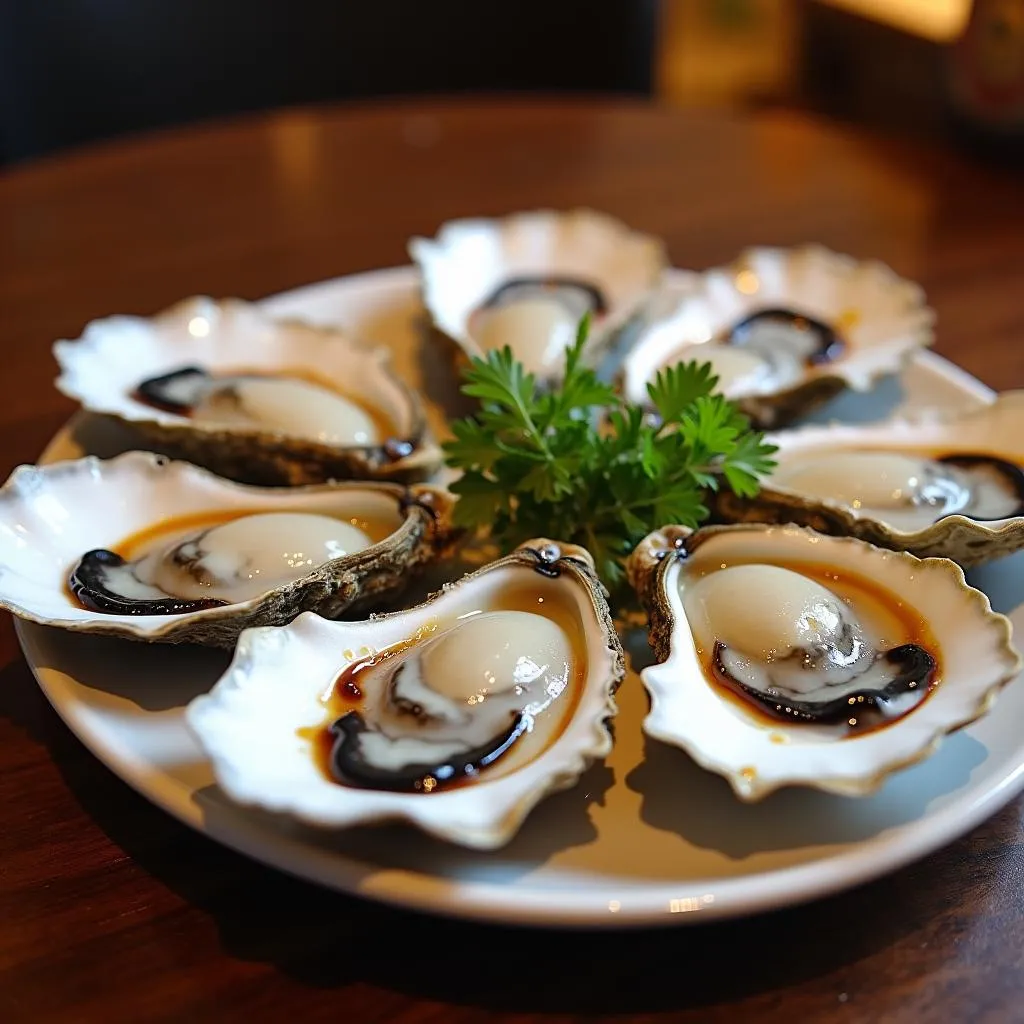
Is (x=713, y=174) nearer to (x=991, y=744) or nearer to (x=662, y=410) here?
(x=662, y=410)

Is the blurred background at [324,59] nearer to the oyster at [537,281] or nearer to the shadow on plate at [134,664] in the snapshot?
the oyster at [537,281]

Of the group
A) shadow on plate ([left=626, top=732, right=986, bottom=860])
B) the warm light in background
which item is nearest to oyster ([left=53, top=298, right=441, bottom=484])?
shadow on plate ([left=626, top=732, right=986, bottom=860])

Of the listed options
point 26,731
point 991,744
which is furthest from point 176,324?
point 991,744

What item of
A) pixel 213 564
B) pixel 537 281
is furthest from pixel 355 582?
pixel 537 281

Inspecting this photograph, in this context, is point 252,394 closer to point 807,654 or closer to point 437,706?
point 437,706

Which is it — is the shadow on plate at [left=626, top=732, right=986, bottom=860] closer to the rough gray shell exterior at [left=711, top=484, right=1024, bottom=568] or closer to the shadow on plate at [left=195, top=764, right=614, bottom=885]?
the shadow on plate at [left=195, top=764, right=614, bottom=885]

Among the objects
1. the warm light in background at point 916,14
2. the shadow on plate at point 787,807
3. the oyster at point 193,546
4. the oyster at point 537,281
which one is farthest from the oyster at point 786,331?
the warm light in background at point 916,14
